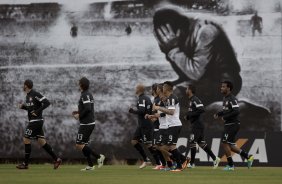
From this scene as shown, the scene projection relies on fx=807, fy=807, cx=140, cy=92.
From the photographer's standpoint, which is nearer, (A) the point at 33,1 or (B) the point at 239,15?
(B) the point at 239,15

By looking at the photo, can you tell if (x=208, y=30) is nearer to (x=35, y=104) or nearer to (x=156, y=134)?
(x=156, y=134)

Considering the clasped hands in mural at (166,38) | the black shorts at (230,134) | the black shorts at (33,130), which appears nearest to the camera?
the black shorts at (33,130)

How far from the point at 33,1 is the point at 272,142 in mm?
11633

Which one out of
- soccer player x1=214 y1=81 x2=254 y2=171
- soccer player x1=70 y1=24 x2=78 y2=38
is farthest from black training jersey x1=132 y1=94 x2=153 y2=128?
soccer player x1=70 y1=24 x2=78 y2=38

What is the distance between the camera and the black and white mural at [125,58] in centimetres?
3009

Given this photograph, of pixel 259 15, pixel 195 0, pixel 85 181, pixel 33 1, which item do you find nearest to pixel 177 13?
pixel 195 0

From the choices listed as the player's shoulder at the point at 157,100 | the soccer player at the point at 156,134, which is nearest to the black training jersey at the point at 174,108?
the soccer player at the point at 156,134

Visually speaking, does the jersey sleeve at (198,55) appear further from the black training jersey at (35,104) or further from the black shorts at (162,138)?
the black training jersey at (35,104)

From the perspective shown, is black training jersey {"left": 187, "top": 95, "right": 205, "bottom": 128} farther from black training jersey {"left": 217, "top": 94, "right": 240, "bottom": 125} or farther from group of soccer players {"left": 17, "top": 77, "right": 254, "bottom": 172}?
black training jersey {"left": 217, "top": 94, "right": 240, "bottom": 125}

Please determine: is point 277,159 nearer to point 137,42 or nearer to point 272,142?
point 272,142

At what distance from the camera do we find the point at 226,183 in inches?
640

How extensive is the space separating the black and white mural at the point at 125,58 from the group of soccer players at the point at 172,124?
4731 millimetres

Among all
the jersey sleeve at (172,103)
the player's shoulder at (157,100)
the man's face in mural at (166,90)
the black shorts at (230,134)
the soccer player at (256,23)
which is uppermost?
the soccer player at (256,23)

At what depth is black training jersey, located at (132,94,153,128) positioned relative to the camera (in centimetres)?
2502
